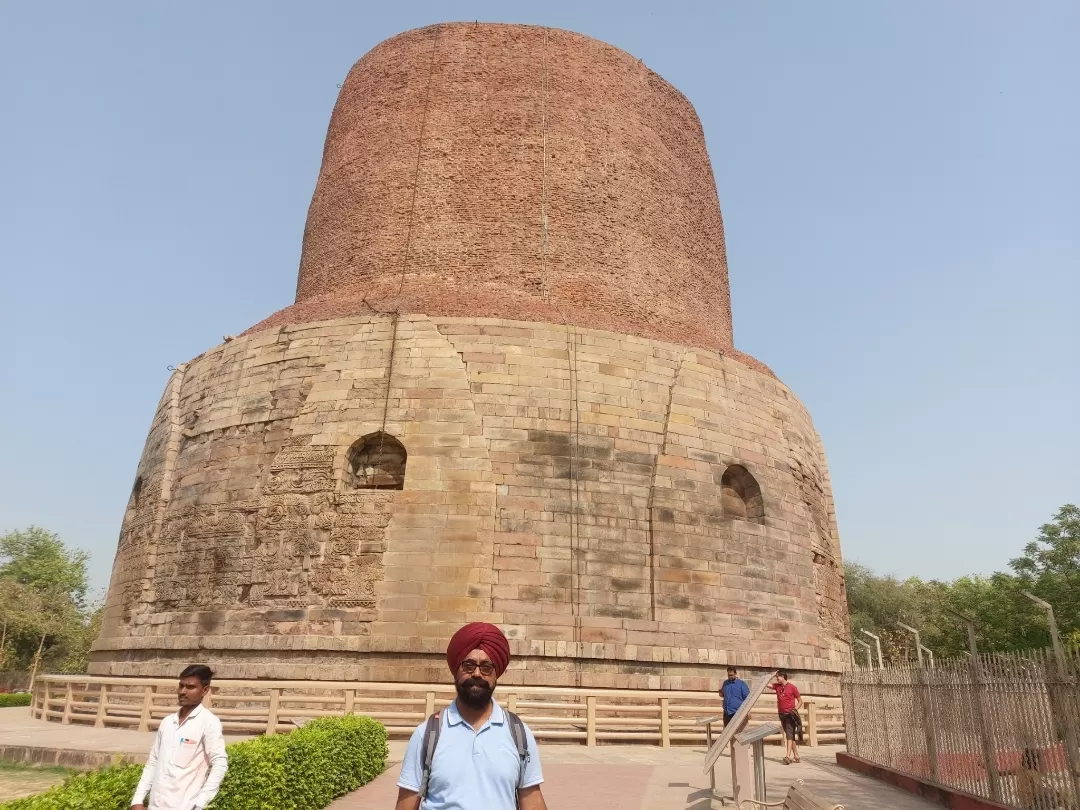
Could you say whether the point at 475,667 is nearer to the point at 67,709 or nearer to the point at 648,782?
the point at 648,782

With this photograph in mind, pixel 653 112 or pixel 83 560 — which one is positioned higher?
pixel 653 112

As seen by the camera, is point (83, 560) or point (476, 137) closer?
point (476, 137)

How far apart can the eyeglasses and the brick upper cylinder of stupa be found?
34.4ft

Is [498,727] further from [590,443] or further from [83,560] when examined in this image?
[83,560]

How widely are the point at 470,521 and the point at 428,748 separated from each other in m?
8.75

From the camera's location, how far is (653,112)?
17062mm

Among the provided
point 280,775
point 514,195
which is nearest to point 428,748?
point 280,775

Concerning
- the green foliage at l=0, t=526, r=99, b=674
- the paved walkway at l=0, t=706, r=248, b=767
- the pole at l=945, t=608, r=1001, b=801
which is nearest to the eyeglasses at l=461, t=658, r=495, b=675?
the pole at l=945, t=608, r=1001, b=801

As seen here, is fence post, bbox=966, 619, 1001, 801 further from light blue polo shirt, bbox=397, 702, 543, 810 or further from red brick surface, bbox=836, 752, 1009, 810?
light blue polo shirt, bbox=397, 702, 543, 810

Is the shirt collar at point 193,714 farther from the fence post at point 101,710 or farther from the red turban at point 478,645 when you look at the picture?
the fence post at point 101,710

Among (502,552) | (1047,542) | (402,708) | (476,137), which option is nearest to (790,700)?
(502,552)

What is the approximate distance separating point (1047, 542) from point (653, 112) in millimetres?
19923

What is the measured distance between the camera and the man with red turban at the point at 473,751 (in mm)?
2297

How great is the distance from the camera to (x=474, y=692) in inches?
95.2
